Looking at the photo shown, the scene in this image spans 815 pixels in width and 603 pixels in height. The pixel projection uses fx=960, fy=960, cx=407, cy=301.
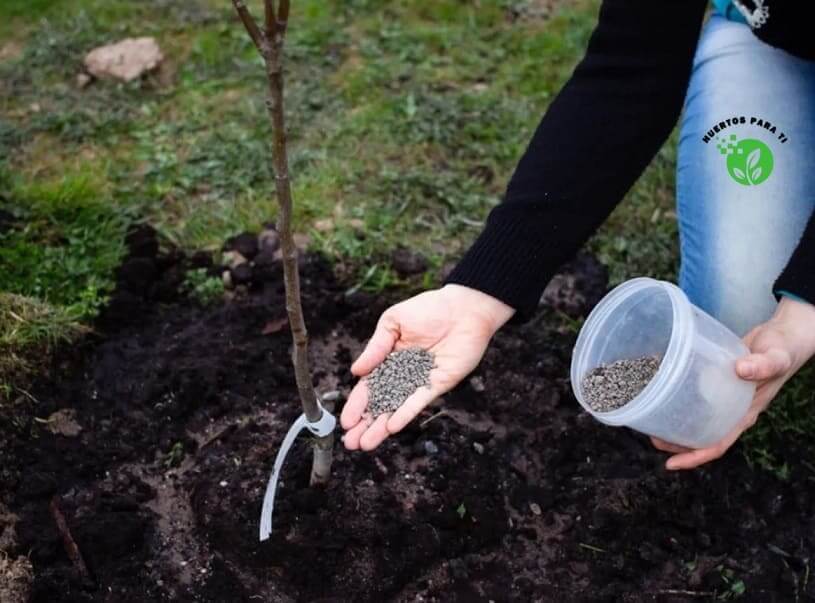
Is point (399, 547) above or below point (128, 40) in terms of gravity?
below

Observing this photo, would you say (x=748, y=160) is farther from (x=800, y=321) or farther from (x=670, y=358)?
(x=670, y=358)

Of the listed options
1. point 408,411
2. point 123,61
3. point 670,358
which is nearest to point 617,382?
point 670,358

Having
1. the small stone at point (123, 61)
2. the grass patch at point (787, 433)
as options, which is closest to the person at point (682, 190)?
the grass patch at point (787, 433)

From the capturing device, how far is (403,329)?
2.00m

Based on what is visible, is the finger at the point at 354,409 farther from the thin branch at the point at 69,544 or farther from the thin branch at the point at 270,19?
the thin branch at the point at 270,19

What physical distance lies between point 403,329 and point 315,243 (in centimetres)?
90

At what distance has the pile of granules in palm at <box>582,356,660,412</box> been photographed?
6.11 feet

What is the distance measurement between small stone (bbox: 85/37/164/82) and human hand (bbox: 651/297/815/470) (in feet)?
8.10

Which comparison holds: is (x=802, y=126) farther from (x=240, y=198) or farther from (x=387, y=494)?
(x=240, y=198)

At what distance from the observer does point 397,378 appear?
194 cm

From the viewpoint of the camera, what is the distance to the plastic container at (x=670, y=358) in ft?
5.62

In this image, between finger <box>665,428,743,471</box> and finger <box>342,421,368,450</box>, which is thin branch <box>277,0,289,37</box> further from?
finger <box>665,428,743,471</box>

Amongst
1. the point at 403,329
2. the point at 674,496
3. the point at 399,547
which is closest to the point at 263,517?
the point at 399,547

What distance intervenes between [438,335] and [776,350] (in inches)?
25.8
